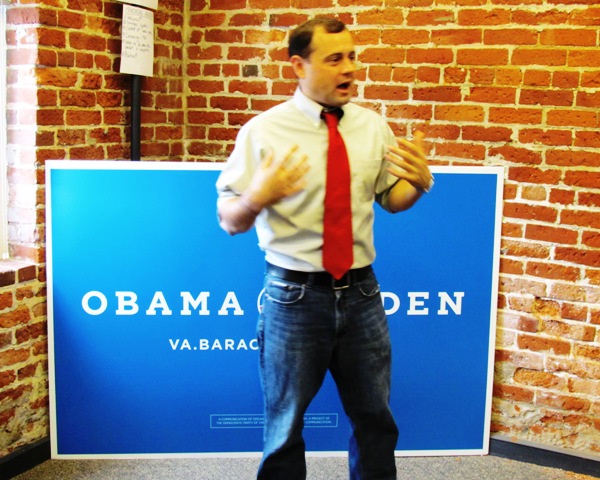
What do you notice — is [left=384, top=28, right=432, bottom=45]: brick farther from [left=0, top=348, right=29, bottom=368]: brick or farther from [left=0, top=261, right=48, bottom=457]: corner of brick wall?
[left=0, top=348, right=29, bottom=368]: brick

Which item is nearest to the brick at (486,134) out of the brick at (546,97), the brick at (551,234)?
the brick at (546,97)

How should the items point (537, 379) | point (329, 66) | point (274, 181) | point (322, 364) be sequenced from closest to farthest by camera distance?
Result: point (274, 181) < point (329, 66) < point (322, 364) < point (537, 379)

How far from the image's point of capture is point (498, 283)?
111 inches

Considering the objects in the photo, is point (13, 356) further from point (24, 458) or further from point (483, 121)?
point (483, 121)

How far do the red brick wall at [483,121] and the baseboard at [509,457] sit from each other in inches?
1.9

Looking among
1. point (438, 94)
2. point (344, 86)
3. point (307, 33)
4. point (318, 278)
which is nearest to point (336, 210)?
point (318, 278)

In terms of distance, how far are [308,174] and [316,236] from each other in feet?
0.54

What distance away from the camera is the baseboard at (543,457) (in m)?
2.79

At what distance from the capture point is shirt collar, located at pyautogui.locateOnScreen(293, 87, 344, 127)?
200cm

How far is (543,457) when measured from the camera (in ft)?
9.37

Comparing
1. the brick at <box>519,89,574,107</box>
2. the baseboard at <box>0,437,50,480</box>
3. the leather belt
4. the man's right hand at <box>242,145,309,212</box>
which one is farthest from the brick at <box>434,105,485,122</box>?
the baseboard at <box>0,437,50,480</box>

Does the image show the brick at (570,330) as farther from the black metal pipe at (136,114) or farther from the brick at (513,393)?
the black metal pipe at (136,114)

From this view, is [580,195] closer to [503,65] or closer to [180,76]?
[503,65]

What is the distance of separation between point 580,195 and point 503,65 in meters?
0.54
